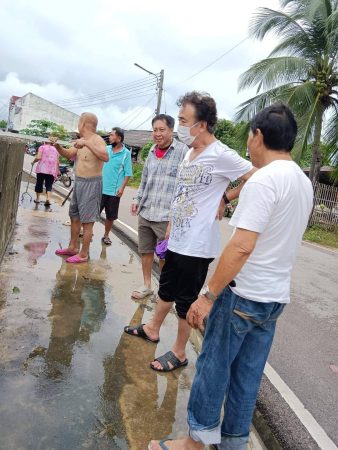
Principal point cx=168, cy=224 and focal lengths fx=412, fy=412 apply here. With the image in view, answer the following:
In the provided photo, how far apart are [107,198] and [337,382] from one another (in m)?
3.91

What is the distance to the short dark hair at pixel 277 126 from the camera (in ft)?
6.30

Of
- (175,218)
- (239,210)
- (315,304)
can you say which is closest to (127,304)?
(175,218)

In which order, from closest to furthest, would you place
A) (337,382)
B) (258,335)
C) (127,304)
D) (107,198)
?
(258,335), (337,382), (127,304), (107,198)

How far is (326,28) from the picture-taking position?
13.6 m

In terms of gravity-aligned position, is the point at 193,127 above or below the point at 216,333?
above

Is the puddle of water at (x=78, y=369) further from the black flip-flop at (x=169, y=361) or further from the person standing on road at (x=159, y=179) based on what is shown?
the person standing on road at (x=159, y=179)

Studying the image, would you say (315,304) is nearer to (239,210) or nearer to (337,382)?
(337,382)

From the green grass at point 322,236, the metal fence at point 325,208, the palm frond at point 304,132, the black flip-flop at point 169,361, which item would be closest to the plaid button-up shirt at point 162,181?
the black flip-flop at point 169,361

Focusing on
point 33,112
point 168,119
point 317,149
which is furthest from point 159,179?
point 33,112

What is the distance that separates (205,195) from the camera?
274 cm

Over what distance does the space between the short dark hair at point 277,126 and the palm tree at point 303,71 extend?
41.5 feet

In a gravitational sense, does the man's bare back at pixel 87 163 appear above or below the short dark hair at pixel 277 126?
below

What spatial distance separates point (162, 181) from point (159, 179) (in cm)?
4

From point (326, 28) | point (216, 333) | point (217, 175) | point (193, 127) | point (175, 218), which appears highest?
point (326, 28)
